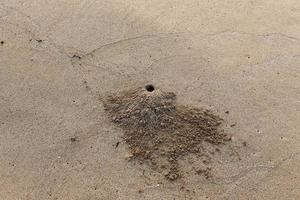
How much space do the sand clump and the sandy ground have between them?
8 cm

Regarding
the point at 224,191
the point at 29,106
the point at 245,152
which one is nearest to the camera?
the point at 224,191

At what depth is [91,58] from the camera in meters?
3.89

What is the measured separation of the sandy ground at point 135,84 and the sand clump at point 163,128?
0.08 meters

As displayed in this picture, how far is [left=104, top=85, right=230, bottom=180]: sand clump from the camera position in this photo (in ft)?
10.7

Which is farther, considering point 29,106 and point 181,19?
point 181,19

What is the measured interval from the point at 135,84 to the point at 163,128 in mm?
509

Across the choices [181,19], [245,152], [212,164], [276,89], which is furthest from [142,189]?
[181,19]

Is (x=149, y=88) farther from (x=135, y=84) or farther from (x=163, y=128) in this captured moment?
(x=163, y=128)

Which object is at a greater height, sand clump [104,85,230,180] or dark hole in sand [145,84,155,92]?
dark hole in sand [145,84,155,92]

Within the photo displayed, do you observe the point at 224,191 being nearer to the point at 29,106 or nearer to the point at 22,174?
the point at 22,174

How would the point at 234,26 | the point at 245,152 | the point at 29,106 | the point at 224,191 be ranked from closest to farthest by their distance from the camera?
the point at 224,191 < the point at 245,152 < the point at 29,106 < the point at 234,26

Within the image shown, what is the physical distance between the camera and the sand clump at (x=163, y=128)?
3.25 m

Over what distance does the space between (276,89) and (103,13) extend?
168 centimetres

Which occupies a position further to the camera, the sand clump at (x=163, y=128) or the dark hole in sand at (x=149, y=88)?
the dark hole in sand at (x=149, y=88)
